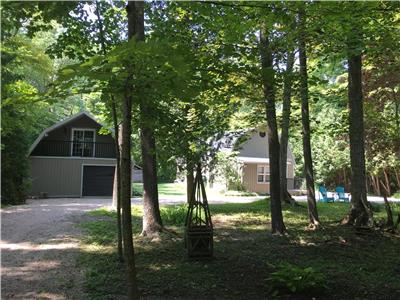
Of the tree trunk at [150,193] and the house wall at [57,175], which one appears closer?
the tree trunk at [150,193]

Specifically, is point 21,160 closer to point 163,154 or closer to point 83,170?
→ point 83,170

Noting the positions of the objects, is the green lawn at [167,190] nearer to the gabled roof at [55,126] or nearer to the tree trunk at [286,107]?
the gabled roof at [55,126]

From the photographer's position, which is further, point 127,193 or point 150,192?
point 150,192

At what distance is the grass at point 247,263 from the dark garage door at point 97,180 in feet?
51.3

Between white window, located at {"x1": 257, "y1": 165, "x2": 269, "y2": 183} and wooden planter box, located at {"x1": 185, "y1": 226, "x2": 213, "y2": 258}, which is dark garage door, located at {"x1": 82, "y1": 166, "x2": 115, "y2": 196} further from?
wooden planter box, located at {"x1": 185, "y1": 226, "x2": 213, "y2": 258}

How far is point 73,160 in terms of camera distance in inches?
1097

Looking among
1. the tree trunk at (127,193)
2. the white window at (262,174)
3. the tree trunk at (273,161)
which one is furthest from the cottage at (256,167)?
the tree trunk at (127,193)

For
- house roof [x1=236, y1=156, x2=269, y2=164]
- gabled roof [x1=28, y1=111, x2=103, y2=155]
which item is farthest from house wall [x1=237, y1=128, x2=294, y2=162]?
gabled roof [x1=28, y1=111, x2=103, y2=155]

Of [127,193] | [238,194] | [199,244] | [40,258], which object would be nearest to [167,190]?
[238,194]

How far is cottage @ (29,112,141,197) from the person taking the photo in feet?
88.8

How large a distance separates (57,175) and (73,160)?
1368 millimetres

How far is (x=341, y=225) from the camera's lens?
1241cm

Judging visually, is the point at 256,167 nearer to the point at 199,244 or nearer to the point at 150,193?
the point at 150,193

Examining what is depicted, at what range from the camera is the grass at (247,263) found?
603 centimetres
